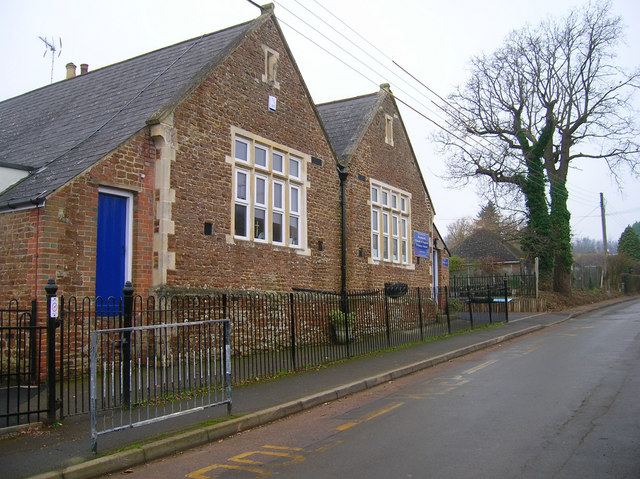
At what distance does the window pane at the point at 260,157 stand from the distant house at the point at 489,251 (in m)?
32.5

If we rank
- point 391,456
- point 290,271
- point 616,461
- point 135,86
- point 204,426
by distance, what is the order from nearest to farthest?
point 616,461, point 391,456, point 204,426, point 135,86, point 290,271

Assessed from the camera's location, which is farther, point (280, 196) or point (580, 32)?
point (580, 32)

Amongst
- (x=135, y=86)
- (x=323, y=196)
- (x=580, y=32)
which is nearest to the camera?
(x=135, y=86)

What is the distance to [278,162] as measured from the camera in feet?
51.4

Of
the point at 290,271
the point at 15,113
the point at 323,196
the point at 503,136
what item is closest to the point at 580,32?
the point at 503,136

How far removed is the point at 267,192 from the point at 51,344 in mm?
8441

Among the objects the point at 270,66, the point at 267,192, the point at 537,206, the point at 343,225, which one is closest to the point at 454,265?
the point at 537,206

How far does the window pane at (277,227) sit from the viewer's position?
15387mm

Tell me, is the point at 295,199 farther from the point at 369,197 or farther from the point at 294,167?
the point at 369,197

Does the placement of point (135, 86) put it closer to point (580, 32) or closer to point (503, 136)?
point (503, 136)

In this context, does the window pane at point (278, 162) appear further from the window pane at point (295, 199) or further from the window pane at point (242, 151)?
the window pane at point (242, 151)

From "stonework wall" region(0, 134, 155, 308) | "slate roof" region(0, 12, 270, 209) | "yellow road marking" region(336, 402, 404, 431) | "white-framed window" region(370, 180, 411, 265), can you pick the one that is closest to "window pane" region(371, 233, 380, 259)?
"white-framed window" region(370, 180, 411, 265)

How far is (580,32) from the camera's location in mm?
34031

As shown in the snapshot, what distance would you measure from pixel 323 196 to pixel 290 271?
2951 mm
